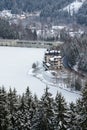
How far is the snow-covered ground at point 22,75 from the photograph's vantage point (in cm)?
1086

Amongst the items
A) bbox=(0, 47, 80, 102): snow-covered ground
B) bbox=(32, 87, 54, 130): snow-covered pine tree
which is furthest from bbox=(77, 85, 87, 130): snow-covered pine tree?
bbox=(0, 47, 80, 102): snow-covered ground

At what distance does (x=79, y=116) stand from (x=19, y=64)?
11.1 m

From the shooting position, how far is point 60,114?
4418 millimetres

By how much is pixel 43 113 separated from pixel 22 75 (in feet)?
28.6

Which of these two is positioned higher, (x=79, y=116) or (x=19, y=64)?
(x=79, y=116)

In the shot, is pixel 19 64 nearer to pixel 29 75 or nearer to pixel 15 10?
pixel 29 75

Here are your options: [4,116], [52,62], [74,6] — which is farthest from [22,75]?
[74,6]

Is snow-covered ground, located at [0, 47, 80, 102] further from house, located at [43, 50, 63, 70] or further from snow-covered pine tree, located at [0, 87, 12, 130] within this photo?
snow-covered pine tree, located at [0, 87, 12, 130]

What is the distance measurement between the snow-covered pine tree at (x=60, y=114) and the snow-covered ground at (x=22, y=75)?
5.18m

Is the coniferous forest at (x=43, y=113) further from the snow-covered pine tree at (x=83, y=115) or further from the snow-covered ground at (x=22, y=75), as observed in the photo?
the snow-covered ground at (x=22, y=75)

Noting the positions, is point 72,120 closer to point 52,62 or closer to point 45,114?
point 45,114

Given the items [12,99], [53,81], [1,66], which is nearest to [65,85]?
[53,81]

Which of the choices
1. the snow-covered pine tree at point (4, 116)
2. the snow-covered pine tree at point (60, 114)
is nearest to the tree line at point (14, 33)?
the snow-covered pine tree at point (4, 116)

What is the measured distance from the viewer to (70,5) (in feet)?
126
